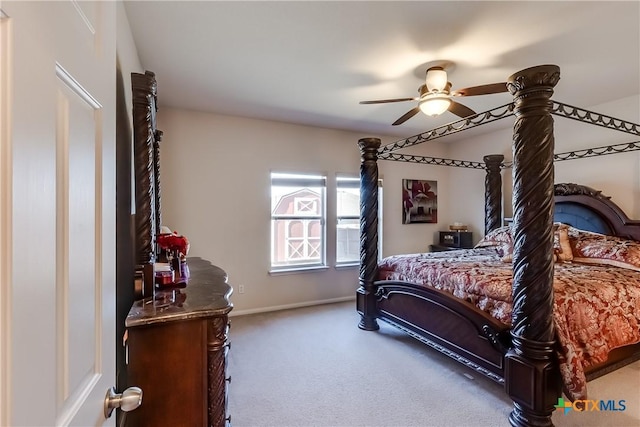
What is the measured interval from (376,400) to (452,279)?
1.15 m

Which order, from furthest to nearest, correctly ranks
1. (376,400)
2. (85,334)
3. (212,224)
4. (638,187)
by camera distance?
(212,224), (638,187), (376,400), (85,334)

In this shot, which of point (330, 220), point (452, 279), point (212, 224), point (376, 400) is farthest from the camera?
point (330, 220)

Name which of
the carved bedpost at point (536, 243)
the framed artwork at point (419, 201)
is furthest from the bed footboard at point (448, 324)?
the framed artwork at point (419, 201)

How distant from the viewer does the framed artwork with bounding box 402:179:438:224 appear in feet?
17.5

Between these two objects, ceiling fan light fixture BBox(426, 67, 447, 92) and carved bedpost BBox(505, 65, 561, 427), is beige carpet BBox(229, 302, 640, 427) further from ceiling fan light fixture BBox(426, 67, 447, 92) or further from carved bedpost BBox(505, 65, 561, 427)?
ceiling fan light fixture BBox(426, 67, 447, 92)

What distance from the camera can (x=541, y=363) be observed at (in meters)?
1.89

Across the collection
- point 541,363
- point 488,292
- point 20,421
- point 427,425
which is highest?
point 20,421

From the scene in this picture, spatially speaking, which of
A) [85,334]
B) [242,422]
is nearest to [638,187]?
[242,422]

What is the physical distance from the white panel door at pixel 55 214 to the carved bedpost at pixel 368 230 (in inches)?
119

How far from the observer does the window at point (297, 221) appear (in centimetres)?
447

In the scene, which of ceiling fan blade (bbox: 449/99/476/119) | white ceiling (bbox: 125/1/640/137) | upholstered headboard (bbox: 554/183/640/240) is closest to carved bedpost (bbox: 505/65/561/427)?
white ceiling (bbox: 125/1/640/137)

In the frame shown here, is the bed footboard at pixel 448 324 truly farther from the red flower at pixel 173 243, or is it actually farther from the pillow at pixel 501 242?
the red flower at pixel 173 243

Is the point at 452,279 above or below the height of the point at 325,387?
above

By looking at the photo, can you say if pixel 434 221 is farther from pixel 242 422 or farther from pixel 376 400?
pixel 242 422
